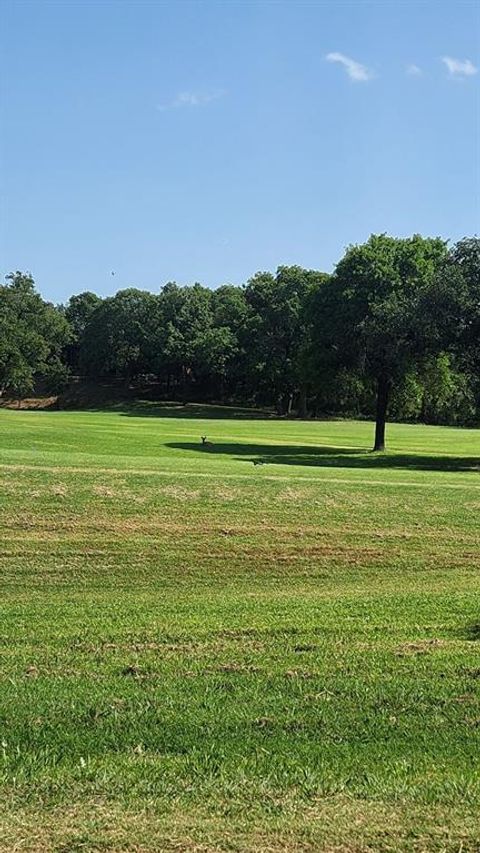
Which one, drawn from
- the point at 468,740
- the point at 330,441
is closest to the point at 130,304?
the point at 330,441

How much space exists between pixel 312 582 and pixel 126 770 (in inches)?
306

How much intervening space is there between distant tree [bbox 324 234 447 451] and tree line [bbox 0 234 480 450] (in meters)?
0.06

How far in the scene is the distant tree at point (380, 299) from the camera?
113ft

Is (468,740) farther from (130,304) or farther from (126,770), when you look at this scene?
(130,304)

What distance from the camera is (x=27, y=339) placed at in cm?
8519

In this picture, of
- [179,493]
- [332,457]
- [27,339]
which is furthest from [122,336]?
[179,493]

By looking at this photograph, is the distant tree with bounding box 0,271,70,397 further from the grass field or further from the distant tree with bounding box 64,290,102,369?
the grass field

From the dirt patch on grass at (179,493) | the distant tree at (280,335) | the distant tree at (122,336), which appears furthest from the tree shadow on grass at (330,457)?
the distant tree at (122,336)

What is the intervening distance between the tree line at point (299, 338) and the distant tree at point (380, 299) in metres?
0.06

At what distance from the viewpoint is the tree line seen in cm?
3247

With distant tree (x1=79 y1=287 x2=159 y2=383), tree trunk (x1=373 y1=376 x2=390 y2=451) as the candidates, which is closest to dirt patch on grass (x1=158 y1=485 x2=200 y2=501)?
tree trunk (x1=373 y1=376 x2=390 y2=451)

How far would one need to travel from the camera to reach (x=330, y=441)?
45.4 metres

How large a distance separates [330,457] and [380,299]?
8882 mm

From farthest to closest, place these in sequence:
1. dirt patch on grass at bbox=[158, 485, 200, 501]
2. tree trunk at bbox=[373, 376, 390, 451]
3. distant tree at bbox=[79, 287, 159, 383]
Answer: distant tree at bbox=[79, 287, 159, 383], tree trunk at bbox=[373, 376, 390, 451], dirt patch on grass at bbox=[158, 485, 200, 501]
